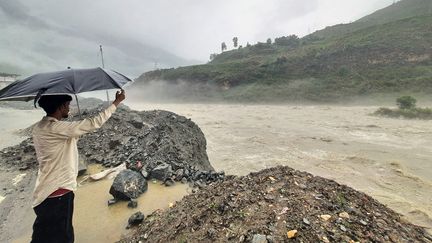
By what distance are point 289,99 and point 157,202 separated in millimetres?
43571

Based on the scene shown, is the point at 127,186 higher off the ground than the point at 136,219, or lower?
higher

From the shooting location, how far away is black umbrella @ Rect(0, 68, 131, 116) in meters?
3.23

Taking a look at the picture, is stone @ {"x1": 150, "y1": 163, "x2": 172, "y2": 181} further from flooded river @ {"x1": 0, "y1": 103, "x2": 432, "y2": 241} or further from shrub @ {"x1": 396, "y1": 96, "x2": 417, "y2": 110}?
shrub @ {"x1": 396, "y1": 96, "x2": 417, "y2": 110}

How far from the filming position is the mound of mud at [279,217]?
360cm


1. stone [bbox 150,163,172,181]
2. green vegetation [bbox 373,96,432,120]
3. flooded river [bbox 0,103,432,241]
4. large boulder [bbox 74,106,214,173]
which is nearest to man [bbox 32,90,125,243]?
flooded river [bbox 0,103,432,241]

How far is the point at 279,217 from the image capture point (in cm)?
383

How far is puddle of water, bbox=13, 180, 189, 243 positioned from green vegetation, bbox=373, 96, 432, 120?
2598 centimetres

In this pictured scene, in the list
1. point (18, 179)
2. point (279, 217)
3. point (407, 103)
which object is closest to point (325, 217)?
point (279, 217)

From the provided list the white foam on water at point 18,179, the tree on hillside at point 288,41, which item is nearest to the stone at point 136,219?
the white foam on water at point 18,179

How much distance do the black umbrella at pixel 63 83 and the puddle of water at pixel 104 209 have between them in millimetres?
2913

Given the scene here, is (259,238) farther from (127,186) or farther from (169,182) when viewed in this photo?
Result: (169,182)

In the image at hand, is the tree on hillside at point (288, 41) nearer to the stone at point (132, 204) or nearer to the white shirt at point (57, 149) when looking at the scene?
the stone at point (132, 204)

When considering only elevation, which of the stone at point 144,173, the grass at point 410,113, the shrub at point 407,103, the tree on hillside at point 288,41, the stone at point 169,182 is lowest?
the grass at point 410,113

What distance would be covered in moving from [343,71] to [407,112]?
25030mm
